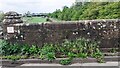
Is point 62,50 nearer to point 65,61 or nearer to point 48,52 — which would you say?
point 48,52

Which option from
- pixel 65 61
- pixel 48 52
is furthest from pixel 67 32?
pixel 65 61

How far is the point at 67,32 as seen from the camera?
32.5 ft

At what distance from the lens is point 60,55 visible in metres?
9.24

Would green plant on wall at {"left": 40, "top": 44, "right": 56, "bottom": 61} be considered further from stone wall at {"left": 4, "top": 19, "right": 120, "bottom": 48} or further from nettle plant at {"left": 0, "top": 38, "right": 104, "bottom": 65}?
stone wall at {"left": 4, "top": 19, "right": 120, "bottom": 48}

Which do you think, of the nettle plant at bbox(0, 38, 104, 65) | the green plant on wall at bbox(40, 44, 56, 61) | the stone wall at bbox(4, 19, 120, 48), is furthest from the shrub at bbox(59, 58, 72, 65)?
the stone wall at bbox(4, 19, 120, 48)

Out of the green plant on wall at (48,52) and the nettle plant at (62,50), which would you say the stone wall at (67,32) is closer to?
the nettle plant at (62,50)

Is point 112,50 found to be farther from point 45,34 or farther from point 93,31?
point 45,34

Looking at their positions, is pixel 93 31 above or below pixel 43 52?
above

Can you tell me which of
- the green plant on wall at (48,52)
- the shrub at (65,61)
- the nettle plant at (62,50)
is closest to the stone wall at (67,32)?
the nettle plant at (62,50)

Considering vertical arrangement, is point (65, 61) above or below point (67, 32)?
below

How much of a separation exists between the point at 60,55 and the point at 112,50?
5.52 ft

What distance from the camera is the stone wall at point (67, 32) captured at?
9.76 m

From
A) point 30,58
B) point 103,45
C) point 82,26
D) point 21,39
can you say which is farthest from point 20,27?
point 103,45

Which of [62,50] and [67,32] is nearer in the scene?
[62,50]
